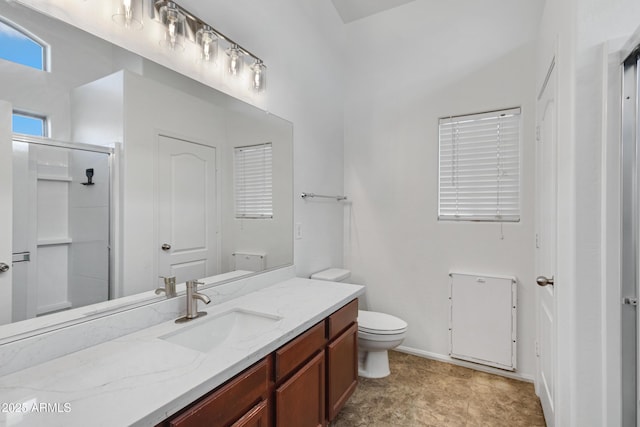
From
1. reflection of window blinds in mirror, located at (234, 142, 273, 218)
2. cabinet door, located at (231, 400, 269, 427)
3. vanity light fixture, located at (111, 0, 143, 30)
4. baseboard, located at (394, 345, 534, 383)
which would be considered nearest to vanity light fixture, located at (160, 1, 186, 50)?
vanity light fixture, located at (111, 0, 143, 30)

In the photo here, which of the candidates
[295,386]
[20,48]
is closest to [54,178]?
[20,48]

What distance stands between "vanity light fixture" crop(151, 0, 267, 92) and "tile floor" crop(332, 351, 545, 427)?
2226mm

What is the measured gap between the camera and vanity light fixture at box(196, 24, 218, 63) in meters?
1.59

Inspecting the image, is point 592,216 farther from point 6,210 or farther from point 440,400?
point 6,210

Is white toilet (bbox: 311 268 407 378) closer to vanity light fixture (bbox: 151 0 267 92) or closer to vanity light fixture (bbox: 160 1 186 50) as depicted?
vanity light fixture (bbox: 151 0 267 92)

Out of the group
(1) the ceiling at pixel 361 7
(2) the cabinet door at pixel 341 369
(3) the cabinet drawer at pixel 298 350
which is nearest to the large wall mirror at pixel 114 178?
(3) the cabinet drawer at pixel 298 350

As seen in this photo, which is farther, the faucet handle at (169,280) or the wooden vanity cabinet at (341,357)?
the wooden vanity cabinet at (341,357)

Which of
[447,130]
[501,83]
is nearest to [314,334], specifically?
[447,130]

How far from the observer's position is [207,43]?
1.62 meters

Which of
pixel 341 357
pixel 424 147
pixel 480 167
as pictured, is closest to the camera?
pixel 341 357

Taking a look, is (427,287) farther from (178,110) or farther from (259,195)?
(178,110)

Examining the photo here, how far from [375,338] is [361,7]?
2.93 m

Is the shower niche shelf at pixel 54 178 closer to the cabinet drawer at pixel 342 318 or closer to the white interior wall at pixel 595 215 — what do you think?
the cabinet drawer at pixel 342 318

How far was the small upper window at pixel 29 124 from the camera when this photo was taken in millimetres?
970
